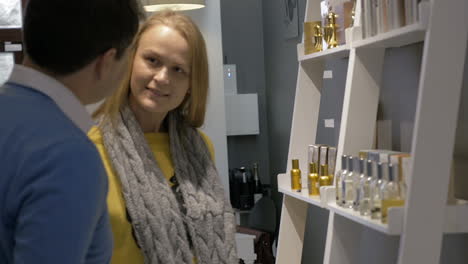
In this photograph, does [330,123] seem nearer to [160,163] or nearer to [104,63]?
[160,163]

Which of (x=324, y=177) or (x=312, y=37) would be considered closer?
(x=324, y=177)

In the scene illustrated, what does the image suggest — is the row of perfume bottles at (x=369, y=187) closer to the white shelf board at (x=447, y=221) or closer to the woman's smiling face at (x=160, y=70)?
the white shelf board at (x=447, y=221)

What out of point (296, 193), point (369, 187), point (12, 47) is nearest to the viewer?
point (369, 187)

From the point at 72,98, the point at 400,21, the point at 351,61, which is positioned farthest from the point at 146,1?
the point at 72,98

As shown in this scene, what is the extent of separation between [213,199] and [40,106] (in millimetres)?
1105

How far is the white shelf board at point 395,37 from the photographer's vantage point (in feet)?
6.15

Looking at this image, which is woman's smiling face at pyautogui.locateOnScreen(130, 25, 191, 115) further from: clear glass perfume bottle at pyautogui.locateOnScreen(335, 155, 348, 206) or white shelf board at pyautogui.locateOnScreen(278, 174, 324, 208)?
white shelf board at pyautogui.locateOnScreen(278, 174, 324, 208)

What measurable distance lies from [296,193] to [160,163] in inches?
30.3

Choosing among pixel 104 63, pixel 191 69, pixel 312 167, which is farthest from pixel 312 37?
pixel 104 63

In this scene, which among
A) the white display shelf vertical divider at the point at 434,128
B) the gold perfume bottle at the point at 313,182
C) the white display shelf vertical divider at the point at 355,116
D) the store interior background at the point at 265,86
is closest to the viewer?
the white display shelf vertical divider at the point at 434,128

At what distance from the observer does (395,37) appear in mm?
2039

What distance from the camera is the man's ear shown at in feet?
3.73

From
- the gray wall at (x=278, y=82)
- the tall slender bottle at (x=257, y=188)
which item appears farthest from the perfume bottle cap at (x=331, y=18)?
the tall slender bottle at (x=257, y=188)

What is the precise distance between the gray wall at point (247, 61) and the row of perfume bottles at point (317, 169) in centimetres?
275
